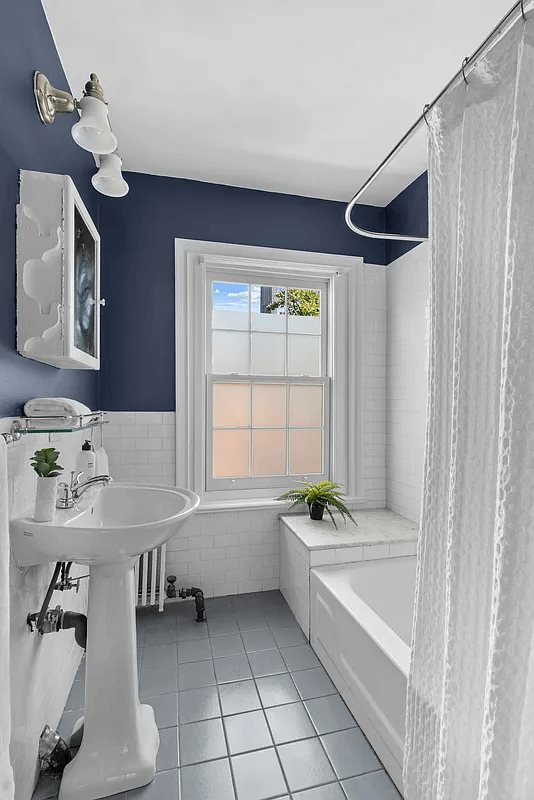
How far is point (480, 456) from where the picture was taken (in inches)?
32.6

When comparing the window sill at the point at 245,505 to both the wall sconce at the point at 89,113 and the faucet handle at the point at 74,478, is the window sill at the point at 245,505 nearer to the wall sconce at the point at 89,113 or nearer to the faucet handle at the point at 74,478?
the faucet handle at the point at 74,478

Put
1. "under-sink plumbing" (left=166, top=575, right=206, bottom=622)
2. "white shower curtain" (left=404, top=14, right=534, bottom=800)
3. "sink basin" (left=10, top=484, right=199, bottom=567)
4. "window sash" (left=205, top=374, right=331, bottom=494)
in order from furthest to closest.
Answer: "window sash" (left=205, top=374, right=331, bottom=494), "under-sink plumbing" (left=166, top=575, right=206, bottom=622), "sink basin" (left=10, top=484, right=199, bottom=567), "white shower curtain" (left=404, top=14, right=534, bottom=800)

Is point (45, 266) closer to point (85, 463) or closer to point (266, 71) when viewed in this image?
point (85, 463)

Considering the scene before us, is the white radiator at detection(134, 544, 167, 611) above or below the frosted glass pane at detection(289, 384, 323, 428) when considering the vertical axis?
below

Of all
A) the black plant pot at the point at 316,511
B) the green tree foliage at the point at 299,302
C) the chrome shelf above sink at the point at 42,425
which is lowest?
the black plant pot at the point at 316,511

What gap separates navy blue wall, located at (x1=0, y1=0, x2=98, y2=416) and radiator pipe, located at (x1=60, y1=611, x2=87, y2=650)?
2.40ft

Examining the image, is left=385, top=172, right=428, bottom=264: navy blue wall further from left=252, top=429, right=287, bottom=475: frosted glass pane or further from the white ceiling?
left=252, top=429, right=287, bottom=475: frosted glass pane

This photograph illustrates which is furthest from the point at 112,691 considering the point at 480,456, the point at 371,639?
the point at 480,456

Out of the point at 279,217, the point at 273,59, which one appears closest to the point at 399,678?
the point at 273,59

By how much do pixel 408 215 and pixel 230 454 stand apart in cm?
195

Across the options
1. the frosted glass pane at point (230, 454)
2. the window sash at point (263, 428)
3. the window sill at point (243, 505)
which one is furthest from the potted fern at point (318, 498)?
the frosted glass pane at point (230, 454)

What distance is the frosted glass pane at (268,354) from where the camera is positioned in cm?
288

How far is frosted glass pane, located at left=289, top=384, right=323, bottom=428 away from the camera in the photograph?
9.70ft

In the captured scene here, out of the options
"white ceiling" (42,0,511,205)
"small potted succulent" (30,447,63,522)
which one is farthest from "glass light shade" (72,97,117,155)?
"small potted succulent" (30,447,63,522)
